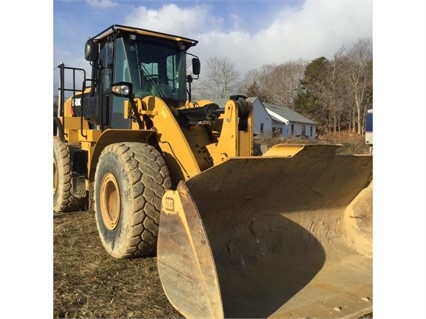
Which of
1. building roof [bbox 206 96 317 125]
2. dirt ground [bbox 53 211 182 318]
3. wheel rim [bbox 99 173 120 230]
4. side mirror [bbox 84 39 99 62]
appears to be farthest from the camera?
building roof [bbox 206 96 317 125]

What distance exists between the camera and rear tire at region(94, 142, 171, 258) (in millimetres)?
3766

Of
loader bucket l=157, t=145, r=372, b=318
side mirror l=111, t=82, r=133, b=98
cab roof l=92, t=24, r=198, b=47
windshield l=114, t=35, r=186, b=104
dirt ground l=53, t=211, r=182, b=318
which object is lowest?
dirt ground l=53, t=211, r=182, b=318

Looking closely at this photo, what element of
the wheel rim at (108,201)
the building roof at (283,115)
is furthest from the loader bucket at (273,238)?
the building roof at (283,115)

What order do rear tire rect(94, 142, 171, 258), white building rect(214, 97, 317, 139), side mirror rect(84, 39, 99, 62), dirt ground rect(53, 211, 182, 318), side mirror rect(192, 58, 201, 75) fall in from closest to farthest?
dirt ground rect(53, 211, 182, 318) < rear tire rect(94, 142, 171, 258) < side mirror rect(84, 39, 99, 62) < side mirror rect(192, 58, 201, 75) < white building rect(214, 97, 317, 139)

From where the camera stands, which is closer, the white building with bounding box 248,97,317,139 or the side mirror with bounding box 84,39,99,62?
the side mirror with bounding box 84,39,99,62

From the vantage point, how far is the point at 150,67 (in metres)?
5.16

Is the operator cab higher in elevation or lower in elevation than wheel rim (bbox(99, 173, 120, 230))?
higher

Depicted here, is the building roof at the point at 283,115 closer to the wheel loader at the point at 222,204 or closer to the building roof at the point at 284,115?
the building roof at the point at 284,115

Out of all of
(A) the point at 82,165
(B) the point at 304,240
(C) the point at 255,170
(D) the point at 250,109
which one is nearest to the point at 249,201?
(C) the point at 255,170

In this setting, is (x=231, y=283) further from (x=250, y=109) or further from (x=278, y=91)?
(x=278, y=91)

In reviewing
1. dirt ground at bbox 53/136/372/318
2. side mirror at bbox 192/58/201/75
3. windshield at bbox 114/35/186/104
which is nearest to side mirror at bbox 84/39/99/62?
windshield at bbox 114/35/186/104

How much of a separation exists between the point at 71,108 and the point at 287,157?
16.2 feet

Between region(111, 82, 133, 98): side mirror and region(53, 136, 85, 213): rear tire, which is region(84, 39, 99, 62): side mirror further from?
region(53, 136, 85, 213): rear tire

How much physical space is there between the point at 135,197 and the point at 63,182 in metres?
2.62
